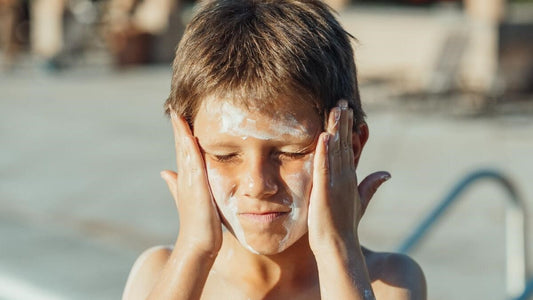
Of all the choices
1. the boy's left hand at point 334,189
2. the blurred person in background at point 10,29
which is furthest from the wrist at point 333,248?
the blurred person in background at point 10,29

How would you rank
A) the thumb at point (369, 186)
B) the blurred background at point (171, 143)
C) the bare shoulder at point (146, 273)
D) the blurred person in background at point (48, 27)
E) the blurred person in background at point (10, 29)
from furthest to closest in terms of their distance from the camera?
the blurred person in background at point (48, 27), the blurred person in background at point (10, 29), the blurred background at point (171, 143), the bare shoulder at point (146, 273), the thumb at point (369, 186)

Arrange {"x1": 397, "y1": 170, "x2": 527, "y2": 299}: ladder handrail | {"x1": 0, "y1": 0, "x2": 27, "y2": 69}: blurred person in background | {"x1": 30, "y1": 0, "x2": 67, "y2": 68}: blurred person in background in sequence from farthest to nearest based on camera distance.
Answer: {"x1": 30, "y1": 0, "x2": 67, "y2": 68}: blurred person in background
{"x1": 0, "y1": 0, "x2": 27, "y2": 69}: blurred person in background
{"x1": 397, "y1": 170, "x2": 527, "y2": 299}: ladder handrail

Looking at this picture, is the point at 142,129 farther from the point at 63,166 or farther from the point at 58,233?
the point at 58,233

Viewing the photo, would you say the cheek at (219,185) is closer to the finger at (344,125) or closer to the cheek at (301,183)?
the cheek at (301,183)

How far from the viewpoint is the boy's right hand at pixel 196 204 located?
72.7 inches

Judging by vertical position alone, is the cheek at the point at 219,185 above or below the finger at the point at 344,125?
below

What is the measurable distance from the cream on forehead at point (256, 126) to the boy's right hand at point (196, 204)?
97 millimetres

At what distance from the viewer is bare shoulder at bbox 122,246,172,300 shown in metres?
2.04

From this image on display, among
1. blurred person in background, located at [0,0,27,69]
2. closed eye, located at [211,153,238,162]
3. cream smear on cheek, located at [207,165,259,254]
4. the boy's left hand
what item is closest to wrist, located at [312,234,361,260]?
the boy's left hand

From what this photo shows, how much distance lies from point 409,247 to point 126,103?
962cm

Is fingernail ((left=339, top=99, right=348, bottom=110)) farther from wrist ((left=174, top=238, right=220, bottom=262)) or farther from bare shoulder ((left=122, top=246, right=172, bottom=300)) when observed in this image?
bare shoulder ((left=122, top=246, right=172, bottom=300))

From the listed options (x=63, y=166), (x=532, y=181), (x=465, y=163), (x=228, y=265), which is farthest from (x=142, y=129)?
(x=228, y=265)

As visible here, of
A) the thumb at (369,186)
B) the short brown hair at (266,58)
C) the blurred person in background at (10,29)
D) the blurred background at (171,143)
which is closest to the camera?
the short brown hair at (266,58)

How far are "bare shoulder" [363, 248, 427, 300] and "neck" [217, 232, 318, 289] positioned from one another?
0.43 ft
